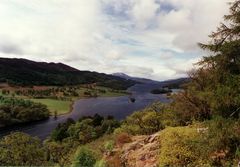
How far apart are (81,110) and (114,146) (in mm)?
160039

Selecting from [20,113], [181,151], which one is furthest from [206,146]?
[20,113]

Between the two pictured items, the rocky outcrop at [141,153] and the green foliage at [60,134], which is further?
the green foliage at [60,134]

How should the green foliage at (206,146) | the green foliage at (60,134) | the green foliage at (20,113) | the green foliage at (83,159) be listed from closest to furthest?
the green foliage at (206,146) < the green foliage at (83,159) < the green foliage at (60,134) < the green foliage at (20,113)

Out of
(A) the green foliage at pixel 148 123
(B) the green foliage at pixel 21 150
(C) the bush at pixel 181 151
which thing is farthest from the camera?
(B) the green foliage at pixel 21 150

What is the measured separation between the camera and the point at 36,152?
200 ft

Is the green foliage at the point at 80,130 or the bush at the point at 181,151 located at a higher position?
the bush at the point at 181,151

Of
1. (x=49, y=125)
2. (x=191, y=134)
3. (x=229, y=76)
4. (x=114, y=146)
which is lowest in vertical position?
(x=49, y=125)

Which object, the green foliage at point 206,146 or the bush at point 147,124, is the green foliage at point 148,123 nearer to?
the bush at point 147,124

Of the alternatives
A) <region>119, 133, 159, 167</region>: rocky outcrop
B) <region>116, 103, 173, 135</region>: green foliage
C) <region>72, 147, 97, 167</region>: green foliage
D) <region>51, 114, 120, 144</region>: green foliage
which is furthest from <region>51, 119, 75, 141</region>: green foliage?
<region>72, 147, 97, 167</region>: green foliage

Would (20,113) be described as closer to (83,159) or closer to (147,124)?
(147,124)

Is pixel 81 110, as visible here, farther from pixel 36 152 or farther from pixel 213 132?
pixel 213 132

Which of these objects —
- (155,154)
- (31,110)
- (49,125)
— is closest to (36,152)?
(155,154)

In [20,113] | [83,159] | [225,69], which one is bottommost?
[20,113]

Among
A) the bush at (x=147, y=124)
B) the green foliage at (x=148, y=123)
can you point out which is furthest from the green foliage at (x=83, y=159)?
the bush at (x=147, y=124)
